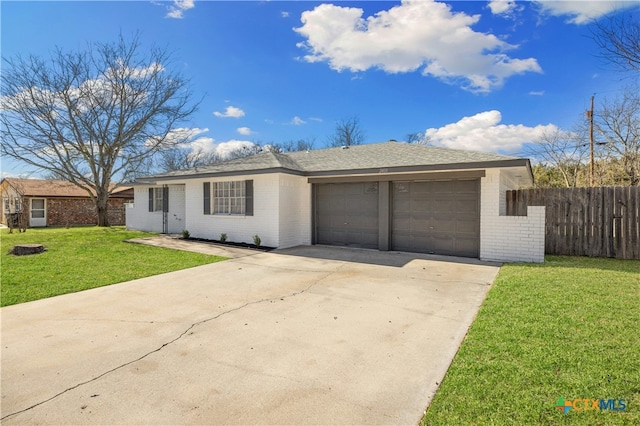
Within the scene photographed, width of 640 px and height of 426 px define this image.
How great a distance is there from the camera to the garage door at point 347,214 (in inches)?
404

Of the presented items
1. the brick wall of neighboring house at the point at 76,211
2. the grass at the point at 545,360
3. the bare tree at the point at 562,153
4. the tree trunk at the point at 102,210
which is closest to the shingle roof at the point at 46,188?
the brick wall of neighboring house at the point at 76,211

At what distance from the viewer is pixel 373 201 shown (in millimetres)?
10203

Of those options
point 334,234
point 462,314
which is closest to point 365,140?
point 334,234

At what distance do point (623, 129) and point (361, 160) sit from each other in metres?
14.4

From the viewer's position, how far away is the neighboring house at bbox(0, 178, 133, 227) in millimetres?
22016

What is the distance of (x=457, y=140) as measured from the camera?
890 inches

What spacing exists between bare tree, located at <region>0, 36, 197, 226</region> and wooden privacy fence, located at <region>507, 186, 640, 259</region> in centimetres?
1967

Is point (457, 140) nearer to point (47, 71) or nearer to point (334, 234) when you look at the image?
point (334, 234)

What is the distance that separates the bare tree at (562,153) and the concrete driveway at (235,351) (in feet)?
58.3

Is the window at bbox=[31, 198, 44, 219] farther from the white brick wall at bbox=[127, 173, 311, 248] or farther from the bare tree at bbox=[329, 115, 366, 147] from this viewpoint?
the bare tree at bbox=[329, 115, 366, 147]

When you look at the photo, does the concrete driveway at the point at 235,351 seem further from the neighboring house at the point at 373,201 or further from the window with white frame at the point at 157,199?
the window with white frame at the point at 157,199
